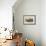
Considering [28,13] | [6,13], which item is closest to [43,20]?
[28,13]

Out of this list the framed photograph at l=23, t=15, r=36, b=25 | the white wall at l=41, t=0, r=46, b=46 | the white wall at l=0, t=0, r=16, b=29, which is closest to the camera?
the white wall at l=0, t=0, r=16, b=29

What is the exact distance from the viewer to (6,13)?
4.37m

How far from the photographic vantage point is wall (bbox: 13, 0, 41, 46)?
18.1 ft

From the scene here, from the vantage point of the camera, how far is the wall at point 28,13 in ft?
18.1

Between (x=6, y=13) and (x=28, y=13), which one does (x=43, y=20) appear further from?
(x=6, y=13)

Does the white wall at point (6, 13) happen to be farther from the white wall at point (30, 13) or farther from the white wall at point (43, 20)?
the white wall at point (43, 20)

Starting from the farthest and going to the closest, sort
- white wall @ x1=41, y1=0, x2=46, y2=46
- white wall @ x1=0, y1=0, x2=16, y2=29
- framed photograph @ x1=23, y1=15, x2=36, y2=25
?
framed photograph @ x1=23, y1=15, x2=36, y2=25 < white wall @ x1=41, y1=0, x2=46, y2=46 < white wall @ x1=0, y1=0, x2=16, y2=29

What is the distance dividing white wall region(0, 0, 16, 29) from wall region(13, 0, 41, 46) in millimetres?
1155

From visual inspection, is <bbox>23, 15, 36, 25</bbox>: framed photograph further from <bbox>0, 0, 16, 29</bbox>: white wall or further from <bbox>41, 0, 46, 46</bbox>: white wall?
<bbox>0, 0, 16, 29</bbox>: white wall

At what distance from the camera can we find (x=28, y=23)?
18.0 ft

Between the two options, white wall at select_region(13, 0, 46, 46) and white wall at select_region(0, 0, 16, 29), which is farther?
white wall at select_region(13, 0, 46, 46)

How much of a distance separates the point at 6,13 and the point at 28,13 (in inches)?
57.4

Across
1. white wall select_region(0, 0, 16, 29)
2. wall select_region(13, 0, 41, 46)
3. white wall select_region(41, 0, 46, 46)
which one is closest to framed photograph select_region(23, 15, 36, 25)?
wall select_region(13, 0, 41, 46)

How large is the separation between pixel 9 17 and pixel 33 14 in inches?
59.7
